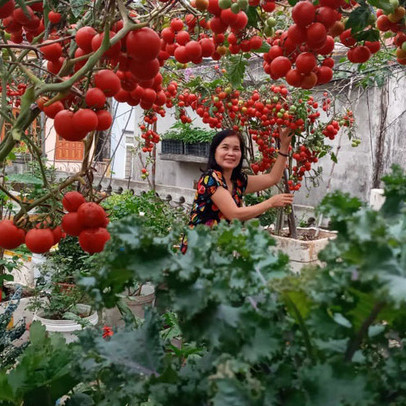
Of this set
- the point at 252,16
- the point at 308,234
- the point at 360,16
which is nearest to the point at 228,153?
the point at 252,16

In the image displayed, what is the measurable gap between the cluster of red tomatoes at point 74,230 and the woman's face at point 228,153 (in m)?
1.84

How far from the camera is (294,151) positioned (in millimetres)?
3693

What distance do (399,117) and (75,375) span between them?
4.30 metres

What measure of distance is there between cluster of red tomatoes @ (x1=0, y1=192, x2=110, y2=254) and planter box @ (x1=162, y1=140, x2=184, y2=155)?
201 inches

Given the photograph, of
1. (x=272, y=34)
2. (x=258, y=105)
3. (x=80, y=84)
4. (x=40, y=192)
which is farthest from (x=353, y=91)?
(x=80, y=84)

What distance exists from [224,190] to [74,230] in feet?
5.58

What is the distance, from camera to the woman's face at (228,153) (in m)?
2.69

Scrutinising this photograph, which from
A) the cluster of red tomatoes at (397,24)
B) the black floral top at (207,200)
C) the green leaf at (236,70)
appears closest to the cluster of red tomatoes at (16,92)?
the black floral top at (207,200)

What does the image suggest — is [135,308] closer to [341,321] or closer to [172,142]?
[341,321]

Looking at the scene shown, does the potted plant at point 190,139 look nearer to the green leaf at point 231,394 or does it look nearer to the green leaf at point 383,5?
the green leaf at point 383,5

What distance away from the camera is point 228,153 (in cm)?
268

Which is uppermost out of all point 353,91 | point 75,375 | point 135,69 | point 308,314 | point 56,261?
point 353,91

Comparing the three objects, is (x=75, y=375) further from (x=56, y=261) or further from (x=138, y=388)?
(x=56, y=261)

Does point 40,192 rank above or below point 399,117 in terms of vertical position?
below
